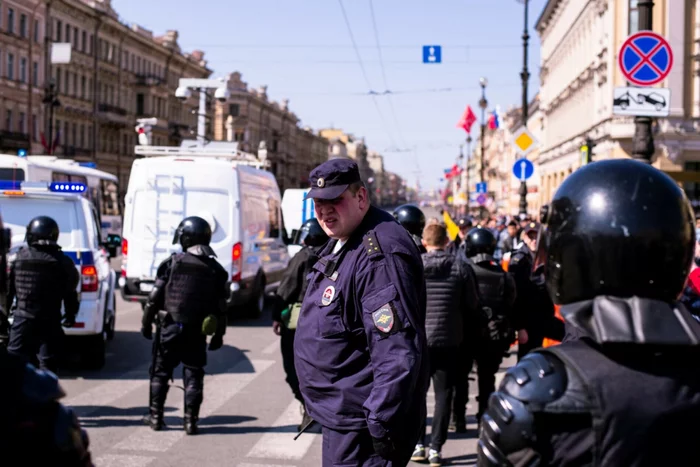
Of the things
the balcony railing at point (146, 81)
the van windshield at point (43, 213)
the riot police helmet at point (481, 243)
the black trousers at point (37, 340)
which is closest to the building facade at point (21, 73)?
the balcony railing at point (146, 81)

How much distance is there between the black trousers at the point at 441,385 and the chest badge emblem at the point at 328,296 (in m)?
3.35

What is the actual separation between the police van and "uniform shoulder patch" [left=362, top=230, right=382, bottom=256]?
285 inches

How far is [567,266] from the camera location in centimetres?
224

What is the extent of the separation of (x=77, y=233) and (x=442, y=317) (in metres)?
5.47

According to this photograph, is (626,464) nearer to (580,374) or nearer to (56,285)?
(580,374)

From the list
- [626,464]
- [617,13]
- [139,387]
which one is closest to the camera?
[626,464]

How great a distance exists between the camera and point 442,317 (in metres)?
7.28

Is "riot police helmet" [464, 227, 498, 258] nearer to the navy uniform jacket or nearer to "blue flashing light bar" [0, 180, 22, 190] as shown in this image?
the navy uniform jacket

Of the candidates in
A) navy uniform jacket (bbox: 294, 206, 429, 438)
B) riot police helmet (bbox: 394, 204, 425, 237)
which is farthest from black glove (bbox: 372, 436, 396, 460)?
riot police helmet (bbox: 394, 204, 425, 237)

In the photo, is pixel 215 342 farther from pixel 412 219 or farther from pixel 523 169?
pixel 523 169

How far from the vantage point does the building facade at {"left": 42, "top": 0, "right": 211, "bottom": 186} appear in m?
60.5

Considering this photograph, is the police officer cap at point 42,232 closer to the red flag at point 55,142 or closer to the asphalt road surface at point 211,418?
the asphalt road surface at point 211,418

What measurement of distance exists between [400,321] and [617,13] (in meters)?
39.9

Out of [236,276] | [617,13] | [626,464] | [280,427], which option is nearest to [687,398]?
[626,464]
